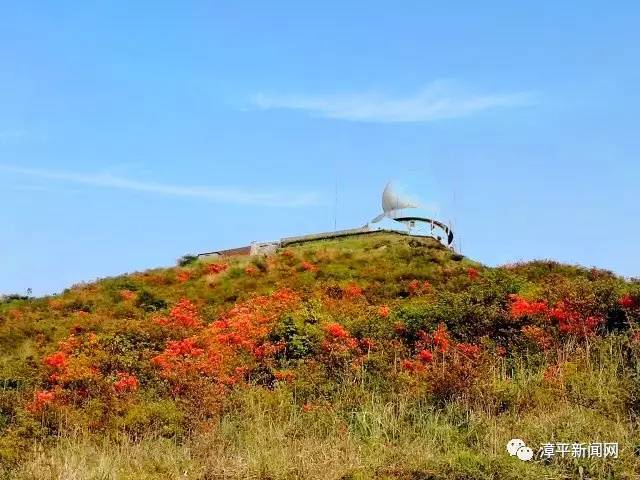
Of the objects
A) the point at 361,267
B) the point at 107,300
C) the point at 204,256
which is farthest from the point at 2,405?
the point at 204,256

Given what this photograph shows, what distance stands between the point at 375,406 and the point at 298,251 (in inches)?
878

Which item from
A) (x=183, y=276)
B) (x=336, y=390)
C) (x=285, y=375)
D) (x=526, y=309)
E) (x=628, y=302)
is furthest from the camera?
(x=183, y=276)

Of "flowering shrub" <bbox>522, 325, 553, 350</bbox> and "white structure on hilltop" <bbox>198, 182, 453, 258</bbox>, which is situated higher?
"white structure on hilltop" <bbox>198, 182, 453, 258</bbox>

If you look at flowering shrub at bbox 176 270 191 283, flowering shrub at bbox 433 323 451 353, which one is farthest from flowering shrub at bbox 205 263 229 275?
flowering shrub at bbox 433 323 451 353

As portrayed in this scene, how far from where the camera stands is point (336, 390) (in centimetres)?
1120

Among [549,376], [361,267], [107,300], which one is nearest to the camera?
[549,376]

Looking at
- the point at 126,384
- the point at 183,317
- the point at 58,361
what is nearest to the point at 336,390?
the point at 126,384

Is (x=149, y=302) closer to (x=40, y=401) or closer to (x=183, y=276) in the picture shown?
(x=183, y=276)

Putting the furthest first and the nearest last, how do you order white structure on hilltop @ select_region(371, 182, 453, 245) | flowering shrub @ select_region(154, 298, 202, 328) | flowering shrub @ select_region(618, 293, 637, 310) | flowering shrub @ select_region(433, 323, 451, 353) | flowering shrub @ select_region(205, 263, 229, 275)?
white structure on hilltop @ select_region(371, 182, 453, 245) → flowering shrub @ select_region(205, 263, 229, 275) → flowering shrub @ select_region(154, 298, 202, 328) → flowering shrub @ select_region(618, 293, 637, 310) → flowering shrub @ select_region(433, 323, 451, 353)

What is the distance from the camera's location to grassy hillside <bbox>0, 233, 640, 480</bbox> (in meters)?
7.85

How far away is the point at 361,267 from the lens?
27.7 meters

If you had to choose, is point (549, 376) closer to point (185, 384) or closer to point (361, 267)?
point (185, 384)

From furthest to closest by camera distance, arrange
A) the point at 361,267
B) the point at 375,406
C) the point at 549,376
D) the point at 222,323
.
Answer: the point at 361,267 → the point at 222,323 → the point at 549,376 → the point at 375,406

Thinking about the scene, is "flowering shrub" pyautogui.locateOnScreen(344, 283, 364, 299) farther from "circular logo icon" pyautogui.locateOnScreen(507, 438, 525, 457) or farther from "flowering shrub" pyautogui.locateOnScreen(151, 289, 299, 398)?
"circular logo icon" pyautogui.locateOnScreen(507, 438, 525, 457)
